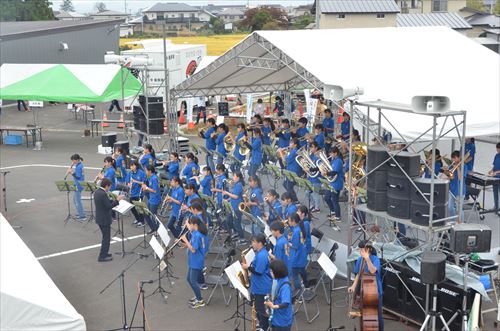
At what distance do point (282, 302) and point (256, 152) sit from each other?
9.40 m

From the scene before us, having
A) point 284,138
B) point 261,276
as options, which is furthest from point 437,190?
point 284,138

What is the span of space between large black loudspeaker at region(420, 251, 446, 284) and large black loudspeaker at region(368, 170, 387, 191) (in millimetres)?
1534

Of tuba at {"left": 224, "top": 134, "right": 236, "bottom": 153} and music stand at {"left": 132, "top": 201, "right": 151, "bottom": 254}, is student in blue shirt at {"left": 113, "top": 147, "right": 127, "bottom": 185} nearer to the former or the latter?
music stand at {"left": 132, "top": 201, "right": 151, "bottom": 254}

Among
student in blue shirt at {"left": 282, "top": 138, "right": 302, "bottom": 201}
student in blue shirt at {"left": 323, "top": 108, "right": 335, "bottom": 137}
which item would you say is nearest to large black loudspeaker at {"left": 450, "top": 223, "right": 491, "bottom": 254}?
student in blue shirt at {"left": 282, "top": 138, "right": 302, "bottom": 201}

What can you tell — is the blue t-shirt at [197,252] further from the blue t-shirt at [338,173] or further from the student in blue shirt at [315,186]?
the blue t-shirt at [338,173]

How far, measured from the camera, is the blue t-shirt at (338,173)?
14242 millimetres

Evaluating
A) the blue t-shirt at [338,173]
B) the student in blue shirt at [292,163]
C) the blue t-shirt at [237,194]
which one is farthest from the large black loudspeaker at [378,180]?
the student in blue shirt at [292,163]

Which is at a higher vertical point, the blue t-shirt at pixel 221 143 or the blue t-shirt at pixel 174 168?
the blue t-shirt at pixel 221 143

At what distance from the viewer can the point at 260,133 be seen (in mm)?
17406

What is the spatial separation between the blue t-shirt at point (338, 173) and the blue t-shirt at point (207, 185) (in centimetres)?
271

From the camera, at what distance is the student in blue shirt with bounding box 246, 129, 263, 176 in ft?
57.2

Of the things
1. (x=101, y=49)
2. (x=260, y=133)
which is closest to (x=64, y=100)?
(x=260, y=133)

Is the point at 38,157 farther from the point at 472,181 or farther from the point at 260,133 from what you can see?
the point at 472,181

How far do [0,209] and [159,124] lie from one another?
18.2ft
